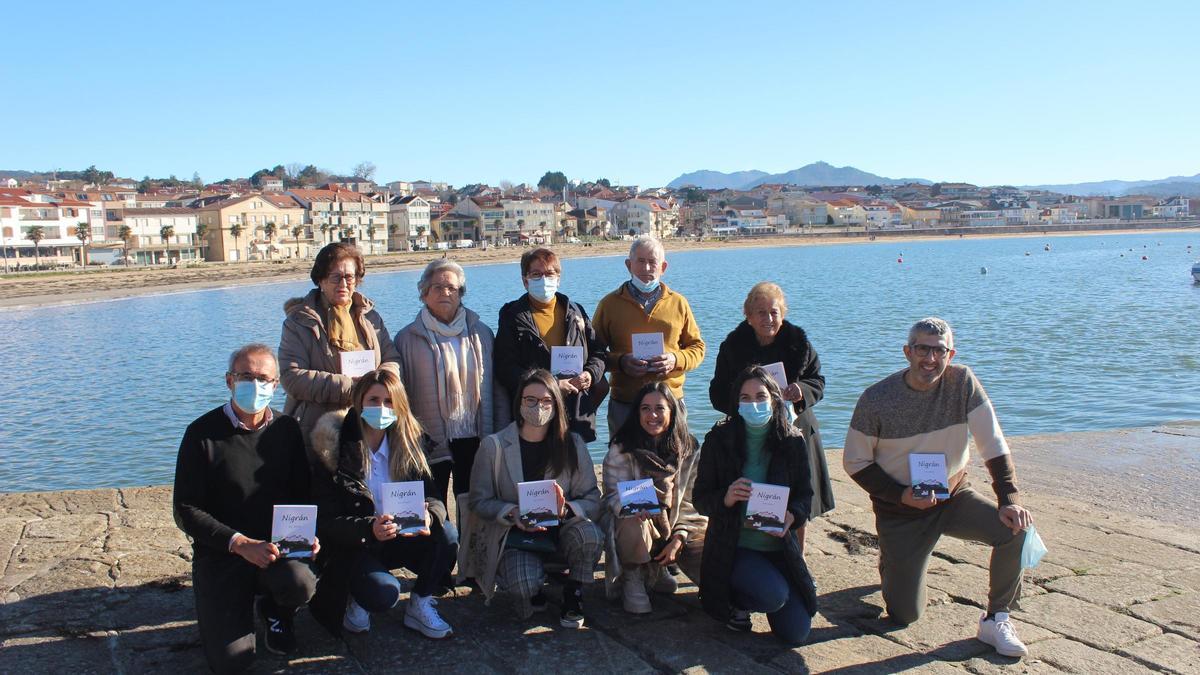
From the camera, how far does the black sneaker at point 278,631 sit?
4.46 m

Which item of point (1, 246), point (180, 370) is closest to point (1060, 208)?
point (1, 246)

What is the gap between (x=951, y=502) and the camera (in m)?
4.87

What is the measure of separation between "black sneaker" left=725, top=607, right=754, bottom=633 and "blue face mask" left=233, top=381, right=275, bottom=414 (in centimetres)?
253

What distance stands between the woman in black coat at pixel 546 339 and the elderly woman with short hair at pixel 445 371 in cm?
18

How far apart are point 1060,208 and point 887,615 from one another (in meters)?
218

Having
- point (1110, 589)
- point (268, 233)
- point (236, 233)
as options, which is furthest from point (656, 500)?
point (268, 233)

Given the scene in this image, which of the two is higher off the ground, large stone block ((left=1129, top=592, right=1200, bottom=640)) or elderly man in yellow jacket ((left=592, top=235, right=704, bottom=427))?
elderly man in yellow jacket ((left=592, top=235, right=704, bottom=427))

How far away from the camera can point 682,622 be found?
15.9 ft

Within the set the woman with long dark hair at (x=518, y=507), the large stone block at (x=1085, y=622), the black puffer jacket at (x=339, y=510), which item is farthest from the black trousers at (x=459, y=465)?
the large stone block at (x=1085, y=622)

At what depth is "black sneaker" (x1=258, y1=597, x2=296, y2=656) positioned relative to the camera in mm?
4461

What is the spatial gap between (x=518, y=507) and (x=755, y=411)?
132 cm

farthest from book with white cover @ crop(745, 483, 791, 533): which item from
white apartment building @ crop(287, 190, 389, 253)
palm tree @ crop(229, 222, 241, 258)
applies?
white apartment building @ crop(287, 190, 389, 253)

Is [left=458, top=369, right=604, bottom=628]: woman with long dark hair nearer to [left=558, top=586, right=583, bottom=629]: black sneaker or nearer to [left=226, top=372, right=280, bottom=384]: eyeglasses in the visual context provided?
[left=558, top=586, right=583, bottom=629]: black sneaker

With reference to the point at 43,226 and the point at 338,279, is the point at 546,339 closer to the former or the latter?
the point at 338,279
